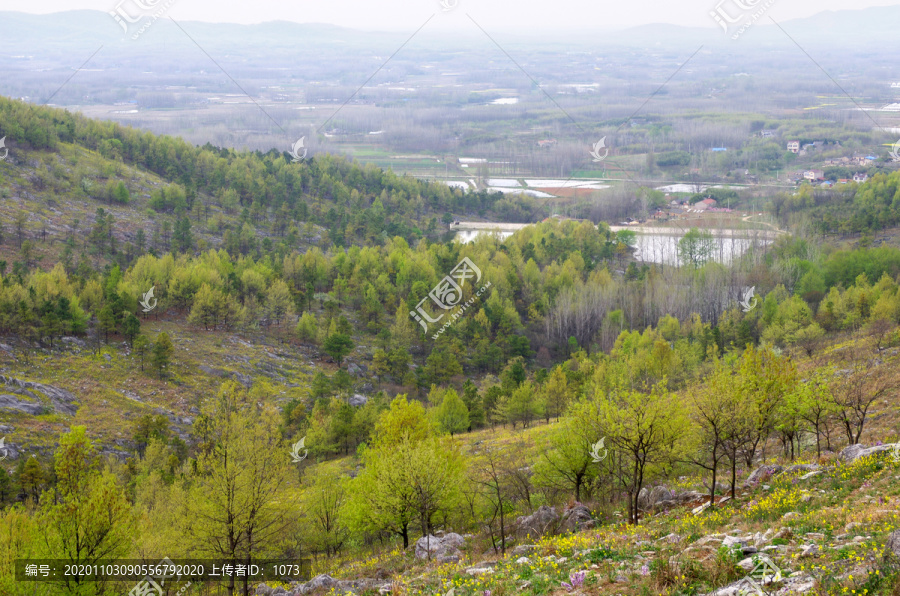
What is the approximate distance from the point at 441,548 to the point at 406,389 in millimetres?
45872

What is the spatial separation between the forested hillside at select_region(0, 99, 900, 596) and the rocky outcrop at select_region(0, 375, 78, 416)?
0.22 meters

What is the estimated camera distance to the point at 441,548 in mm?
22719

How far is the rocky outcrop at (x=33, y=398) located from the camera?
47094 mm

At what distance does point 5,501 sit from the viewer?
3806 cm

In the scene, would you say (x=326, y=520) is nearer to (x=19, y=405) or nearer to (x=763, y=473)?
(x=763, y=473)

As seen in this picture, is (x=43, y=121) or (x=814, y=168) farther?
(x=814, y=168)

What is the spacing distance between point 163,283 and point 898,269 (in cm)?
8457

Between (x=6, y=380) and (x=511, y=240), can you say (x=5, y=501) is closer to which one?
(x=6, y=380)

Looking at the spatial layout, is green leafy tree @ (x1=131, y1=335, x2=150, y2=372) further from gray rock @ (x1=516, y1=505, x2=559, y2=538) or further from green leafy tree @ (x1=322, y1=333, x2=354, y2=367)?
gray rock @ (x1=516, y1=505, x2=559, y2=538)

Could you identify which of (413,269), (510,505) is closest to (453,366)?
(413,269)

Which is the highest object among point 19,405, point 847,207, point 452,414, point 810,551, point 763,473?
point 847,207

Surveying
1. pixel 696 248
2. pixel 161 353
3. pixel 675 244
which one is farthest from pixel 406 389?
pixel 675 244

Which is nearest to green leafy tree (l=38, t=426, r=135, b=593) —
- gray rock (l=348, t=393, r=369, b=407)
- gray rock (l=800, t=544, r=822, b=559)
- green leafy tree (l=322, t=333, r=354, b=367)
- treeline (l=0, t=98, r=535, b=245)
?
gray rock (l=800, t=544, r=822, b=559)

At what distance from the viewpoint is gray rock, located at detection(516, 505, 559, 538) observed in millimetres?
22359
